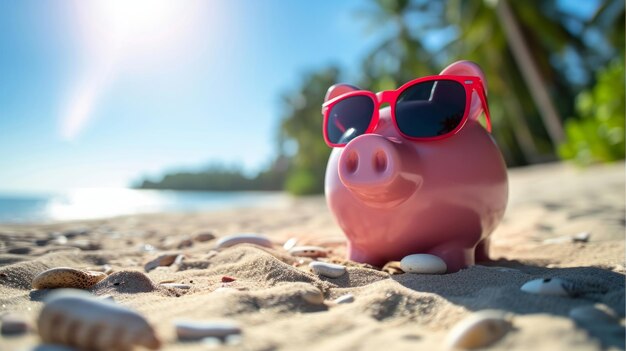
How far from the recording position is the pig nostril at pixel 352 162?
1.83 meters

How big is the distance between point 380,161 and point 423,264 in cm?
48

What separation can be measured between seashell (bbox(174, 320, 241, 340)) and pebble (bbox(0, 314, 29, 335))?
42 cm

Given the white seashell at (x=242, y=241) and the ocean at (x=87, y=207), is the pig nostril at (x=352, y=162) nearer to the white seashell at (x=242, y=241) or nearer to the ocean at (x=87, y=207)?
the white seashell at (x=242, y=241)

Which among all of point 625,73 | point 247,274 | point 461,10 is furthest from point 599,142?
point 247,274

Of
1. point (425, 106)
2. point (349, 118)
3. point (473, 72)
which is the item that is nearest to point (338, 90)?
point (349, 118)

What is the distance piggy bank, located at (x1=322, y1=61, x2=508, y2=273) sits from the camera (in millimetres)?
1820

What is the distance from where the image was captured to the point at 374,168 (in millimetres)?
1784

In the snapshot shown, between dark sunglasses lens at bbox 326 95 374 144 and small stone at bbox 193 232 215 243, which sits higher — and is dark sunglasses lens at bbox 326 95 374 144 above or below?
above

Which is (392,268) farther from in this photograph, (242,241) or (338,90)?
(338,90)

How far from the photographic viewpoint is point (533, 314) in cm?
122

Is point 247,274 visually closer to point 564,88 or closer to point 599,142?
point 599,142

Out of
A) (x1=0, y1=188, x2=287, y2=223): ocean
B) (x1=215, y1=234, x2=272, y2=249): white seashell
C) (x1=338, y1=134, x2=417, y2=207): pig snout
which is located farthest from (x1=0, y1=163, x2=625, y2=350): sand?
(x1=0, y1=188, x2=287, y2=223): ocean

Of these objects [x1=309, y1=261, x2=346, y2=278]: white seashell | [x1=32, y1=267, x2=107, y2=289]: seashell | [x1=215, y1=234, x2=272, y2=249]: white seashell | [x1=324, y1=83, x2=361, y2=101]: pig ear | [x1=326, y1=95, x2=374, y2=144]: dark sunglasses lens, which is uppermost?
[x1=324, y1=83, x2=361, y2=101]: pig ear

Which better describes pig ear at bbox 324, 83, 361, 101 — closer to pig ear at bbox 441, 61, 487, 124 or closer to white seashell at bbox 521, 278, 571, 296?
pig ear at bbox 441, 61, 487, 124
